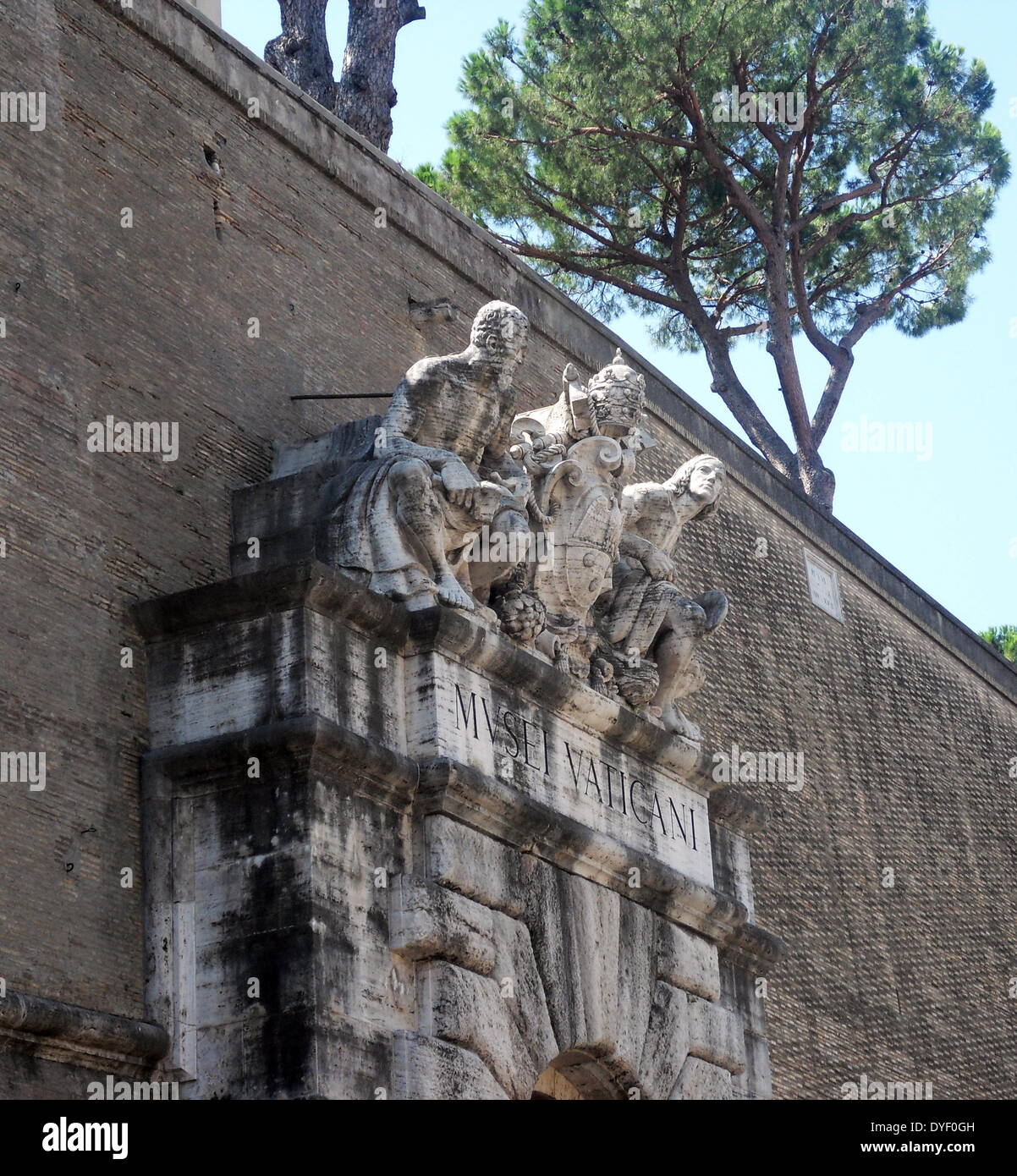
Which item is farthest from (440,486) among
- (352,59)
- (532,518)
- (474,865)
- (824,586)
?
(352,59)

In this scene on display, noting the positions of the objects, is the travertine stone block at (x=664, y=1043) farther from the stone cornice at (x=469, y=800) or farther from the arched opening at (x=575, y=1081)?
the stone cornice at (x=469, y=800)

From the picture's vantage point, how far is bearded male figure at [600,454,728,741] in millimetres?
9578

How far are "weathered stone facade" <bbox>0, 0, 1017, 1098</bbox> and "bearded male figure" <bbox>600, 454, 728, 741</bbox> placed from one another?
695 millimetres

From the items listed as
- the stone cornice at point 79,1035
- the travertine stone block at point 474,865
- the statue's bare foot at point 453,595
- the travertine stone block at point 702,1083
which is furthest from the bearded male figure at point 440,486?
the travertine stone block at point 702,1083

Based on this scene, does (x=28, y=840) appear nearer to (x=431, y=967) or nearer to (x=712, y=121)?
(x=431, y=967)

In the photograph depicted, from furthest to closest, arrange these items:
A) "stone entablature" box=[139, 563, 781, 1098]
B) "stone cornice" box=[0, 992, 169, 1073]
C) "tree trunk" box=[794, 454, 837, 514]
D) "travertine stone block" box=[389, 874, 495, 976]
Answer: "tree trunk" box=[794, 454, 837, 514] < "travertine stone block" box=[389, 874, 495, 976] < "stone entablature" box=[139, 563, 781, 1098] < "stone cornice" box=[0, 992, 169, 1073]

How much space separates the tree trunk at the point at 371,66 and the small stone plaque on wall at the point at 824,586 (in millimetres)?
5002

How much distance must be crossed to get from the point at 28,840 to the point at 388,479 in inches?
76.2

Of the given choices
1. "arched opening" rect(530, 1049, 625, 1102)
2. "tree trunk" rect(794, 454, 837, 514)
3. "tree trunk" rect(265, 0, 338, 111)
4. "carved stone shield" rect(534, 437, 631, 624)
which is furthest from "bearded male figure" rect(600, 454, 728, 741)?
"tree trunk" rect(794, 454, 837, 514)

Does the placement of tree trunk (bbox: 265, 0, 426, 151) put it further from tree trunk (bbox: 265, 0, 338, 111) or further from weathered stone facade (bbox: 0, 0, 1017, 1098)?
weathered stone facade (bbox: 0, 0, 1017, 1098)

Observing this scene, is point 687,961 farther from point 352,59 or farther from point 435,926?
point 352,59

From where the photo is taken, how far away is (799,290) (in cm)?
1997

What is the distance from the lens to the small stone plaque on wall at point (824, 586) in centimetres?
1458

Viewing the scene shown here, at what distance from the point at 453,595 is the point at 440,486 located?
0.41m
